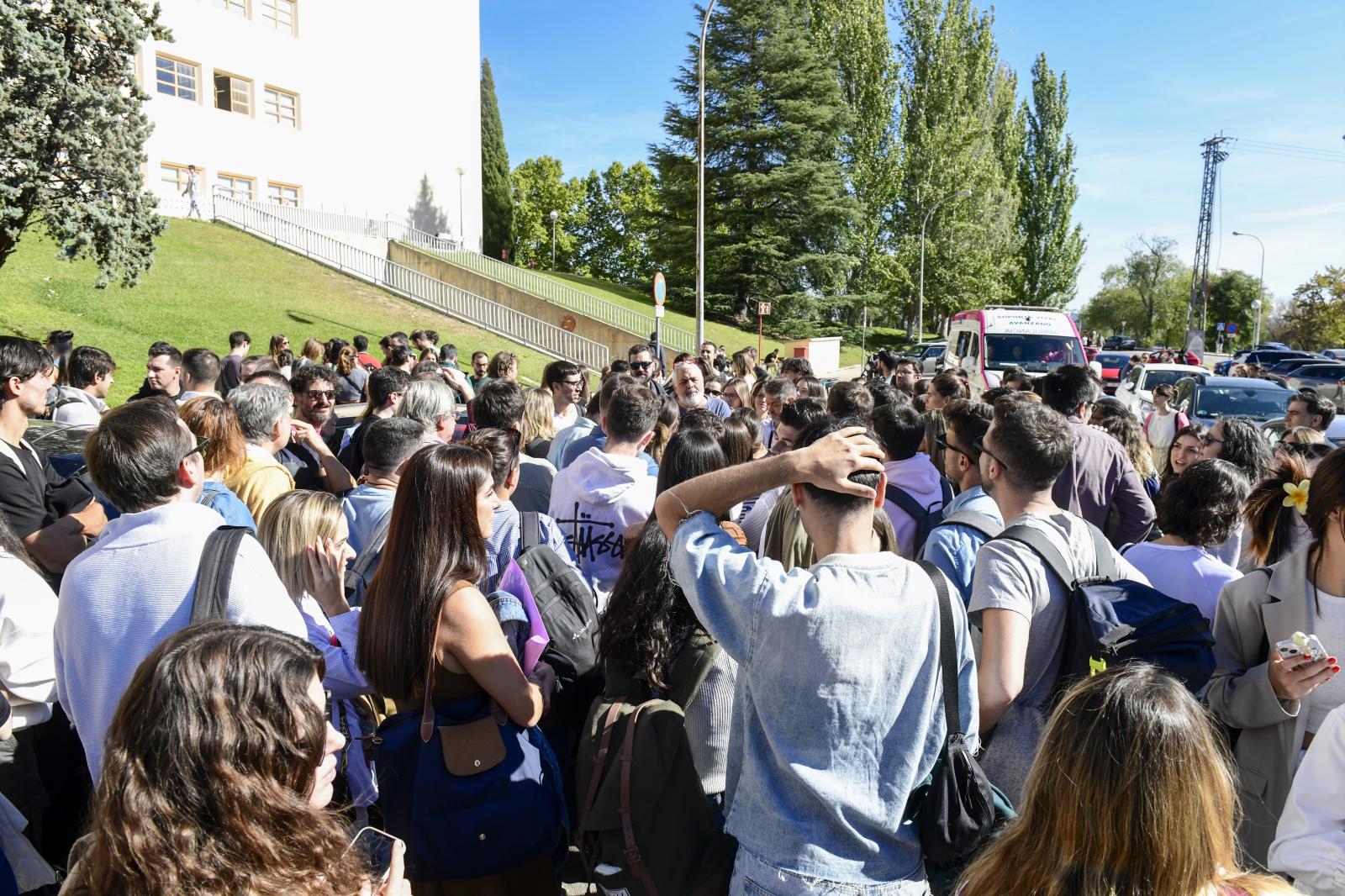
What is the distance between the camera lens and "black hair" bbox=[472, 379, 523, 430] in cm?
557

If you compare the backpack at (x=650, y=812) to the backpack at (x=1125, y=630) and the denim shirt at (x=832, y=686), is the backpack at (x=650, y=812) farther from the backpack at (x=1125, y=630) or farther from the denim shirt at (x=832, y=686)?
the backpack at (x=1125, y=630)

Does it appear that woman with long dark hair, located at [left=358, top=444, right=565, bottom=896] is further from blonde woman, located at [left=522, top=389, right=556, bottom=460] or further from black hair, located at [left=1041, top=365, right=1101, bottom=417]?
black hair, located at [left=1041, top=365, right=1101, bottom=417]

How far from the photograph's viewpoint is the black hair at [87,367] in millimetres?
6570

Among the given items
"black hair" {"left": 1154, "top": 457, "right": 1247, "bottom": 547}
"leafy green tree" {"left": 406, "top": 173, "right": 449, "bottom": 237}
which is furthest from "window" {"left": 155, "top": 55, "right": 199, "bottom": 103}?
"black hair" {"left": 1154, "top": 457, "right": 1247, "bottom": 547}

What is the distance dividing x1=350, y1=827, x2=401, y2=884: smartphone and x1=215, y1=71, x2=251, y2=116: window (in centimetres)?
3871

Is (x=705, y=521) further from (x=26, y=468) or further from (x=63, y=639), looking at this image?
(x=26, y=468)

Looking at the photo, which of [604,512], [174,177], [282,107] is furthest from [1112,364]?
[174,177]

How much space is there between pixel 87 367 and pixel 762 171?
40426 mm

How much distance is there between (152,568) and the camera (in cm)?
254

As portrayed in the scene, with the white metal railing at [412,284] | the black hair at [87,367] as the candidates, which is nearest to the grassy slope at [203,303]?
the white metal railing at [412,284]

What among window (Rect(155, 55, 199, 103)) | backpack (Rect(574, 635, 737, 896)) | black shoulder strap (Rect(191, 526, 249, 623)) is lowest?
backpack (Rect(574, 635, 737, 896))

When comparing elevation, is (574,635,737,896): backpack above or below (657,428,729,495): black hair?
below

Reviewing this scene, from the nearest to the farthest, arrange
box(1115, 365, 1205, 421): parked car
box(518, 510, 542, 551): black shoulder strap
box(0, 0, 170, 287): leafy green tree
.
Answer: box(518, 510, 542, 551): black shoulder strap → box(0, 0, 170, 287): leafy green tree → box(1115, 365, 1205, 421): parked car

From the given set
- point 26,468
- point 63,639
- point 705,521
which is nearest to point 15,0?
point 26,468
